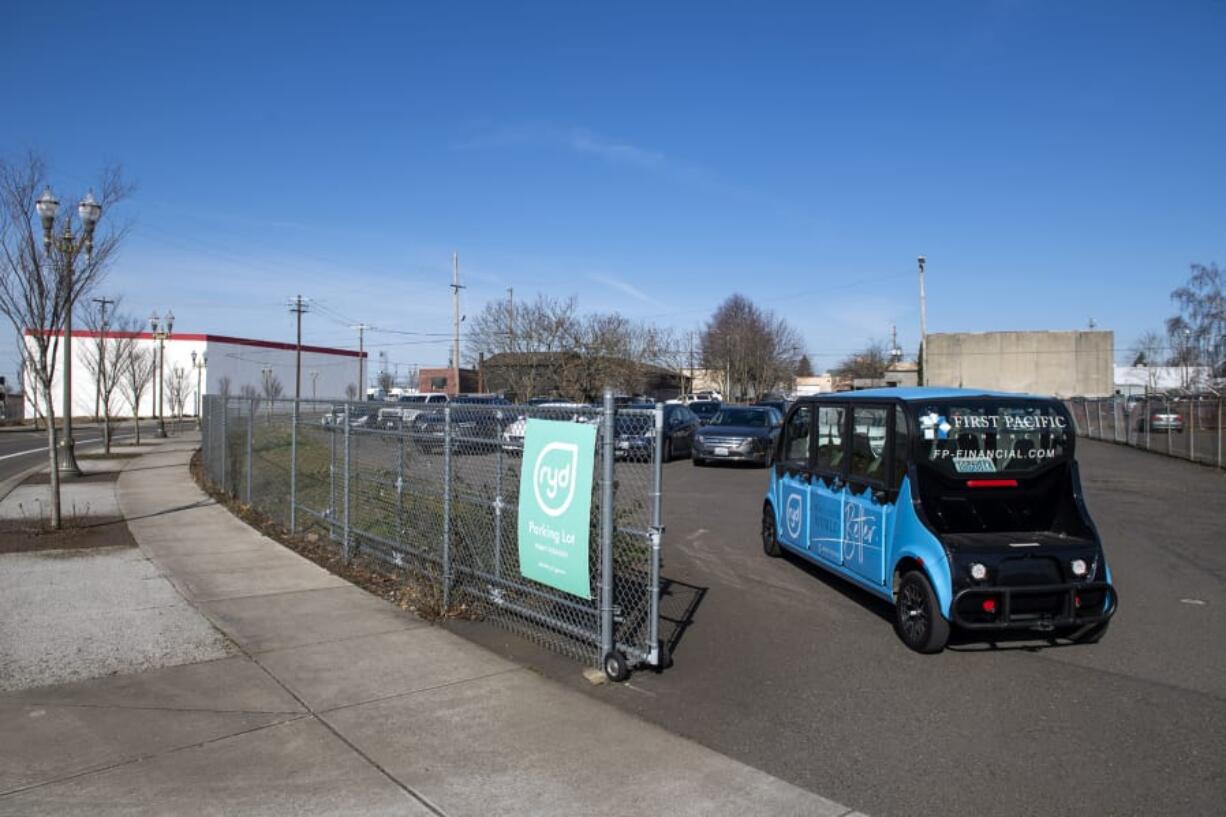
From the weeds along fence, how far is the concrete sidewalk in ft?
69.2

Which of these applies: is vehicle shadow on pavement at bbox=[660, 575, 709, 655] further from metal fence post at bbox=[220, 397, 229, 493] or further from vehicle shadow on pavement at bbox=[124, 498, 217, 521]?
metal fence post at bbox=[220, 397, 229, 493]

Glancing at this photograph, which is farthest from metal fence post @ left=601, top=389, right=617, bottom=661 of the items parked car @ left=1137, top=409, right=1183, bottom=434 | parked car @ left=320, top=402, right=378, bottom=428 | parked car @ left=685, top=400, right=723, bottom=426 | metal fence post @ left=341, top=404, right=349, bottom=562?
parked car @ left=1137, top=409, right=1183, bottom=434

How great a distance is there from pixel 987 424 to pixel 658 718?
344cm

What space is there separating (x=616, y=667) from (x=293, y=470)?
655 centimetres

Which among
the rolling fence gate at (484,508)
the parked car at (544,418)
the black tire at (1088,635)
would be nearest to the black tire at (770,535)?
the rolling fence gate at (484,508)

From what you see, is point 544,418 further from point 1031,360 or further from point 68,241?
point 1031,360

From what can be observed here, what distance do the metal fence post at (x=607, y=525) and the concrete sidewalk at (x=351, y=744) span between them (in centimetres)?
47

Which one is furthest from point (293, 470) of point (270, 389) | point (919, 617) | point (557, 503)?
point (270, 389)

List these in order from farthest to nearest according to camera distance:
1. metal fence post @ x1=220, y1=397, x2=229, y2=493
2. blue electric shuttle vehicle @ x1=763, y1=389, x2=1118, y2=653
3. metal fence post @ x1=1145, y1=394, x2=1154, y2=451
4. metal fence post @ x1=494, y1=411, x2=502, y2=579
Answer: metal fence post @ x1=1145, y1=394, x2=1154, y2=451 → metal fence post @ x1=220, y1=397, x2=229, y2=493 → metal fence post @ x1=494, y1=411, x2=502, y2=579 → blue electric shuttle vehicle @ x1=763, y1=389, x2=1118, y2=653

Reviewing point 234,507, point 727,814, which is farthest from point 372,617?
point 234,507

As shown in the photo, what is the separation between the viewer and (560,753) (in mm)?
4426

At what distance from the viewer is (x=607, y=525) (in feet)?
17.8

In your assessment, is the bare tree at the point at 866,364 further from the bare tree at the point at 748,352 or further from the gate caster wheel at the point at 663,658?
the gate caster wheel at the point at 663,658

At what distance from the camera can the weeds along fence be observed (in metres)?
22.5
